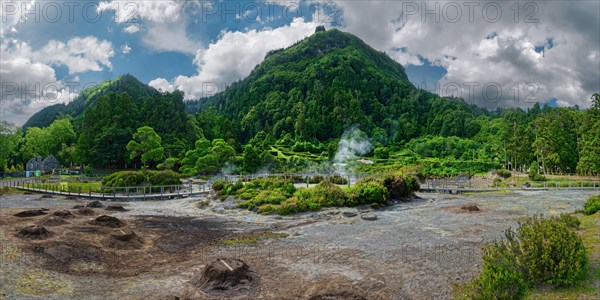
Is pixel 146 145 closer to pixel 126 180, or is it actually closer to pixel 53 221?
pixel 126 180

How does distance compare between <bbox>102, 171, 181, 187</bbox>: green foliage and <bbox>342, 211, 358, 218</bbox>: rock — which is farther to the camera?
<bbox>102, 171, 181, 187</bbox>: green foliage

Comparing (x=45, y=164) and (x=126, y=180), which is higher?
(x=45, y=164)

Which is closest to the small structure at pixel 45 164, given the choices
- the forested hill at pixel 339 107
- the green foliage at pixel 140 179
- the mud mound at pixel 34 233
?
the green foliage at pixel 140 179

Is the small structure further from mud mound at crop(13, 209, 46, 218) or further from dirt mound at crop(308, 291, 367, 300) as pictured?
dirt mound at crop(308, 291, 367, 300)

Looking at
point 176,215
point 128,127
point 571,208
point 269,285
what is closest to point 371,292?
point 269,285

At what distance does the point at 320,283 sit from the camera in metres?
12.1

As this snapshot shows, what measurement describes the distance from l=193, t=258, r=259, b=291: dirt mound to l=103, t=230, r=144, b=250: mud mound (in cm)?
650

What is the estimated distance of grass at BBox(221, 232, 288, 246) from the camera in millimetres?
19062

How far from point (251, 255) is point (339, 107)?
112 m

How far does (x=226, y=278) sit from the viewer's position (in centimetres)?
1211

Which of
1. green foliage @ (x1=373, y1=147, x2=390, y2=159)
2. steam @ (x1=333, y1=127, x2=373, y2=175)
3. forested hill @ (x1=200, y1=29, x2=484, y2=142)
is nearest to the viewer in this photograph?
steam @ (x1=333, y1=127, x2=373, y2=175)

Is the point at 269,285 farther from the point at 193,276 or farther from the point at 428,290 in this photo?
the point at 428,290

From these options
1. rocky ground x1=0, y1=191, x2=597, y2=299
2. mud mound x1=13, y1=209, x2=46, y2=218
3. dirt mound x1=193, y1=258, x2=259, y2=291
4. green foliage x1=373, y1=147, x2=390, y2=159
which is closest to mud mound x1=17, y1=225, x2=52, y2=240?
rocky ground x1=0, y1=191, x2=597, y2=299

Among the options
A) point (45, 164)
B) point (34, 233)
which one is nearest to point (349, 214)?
point (34, 233)
